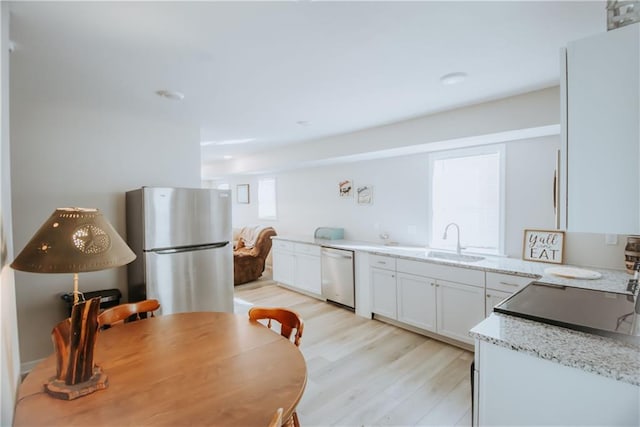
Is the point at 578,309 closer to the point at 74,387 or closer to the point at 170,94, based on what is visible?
the point at 74,387

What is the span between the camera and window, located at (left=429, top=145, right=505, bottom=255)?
3291 millimetres

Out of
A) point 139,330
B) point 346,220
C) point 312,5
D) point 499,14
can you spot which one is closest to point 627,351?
point 499,14

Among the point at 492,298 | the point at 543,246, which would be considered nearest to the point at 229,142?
the point at 492,298

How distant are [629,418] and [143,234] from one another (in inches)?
126

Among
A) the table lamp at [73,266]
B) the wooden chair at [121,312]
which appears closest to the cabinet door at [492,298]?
the wooden chair at [121,312]

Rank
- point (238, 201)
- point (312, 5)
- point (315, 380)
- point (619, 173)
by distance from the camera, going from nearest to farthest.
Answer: point (619, 173), point (312, 5), point (315, 380), point (238, 201)

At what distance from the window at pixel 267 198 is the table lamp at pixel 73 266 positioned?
509 cm

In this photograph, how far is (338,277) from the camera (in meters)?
4.09

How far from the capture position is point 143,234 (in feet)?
9.12

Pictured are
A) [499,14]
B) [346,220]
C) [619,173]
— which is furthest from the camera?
Result: [346,220]

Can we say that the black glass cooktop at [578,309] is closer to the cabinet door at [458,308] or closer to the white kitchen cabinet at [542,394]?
the white kitchen cabinet at [542,394]

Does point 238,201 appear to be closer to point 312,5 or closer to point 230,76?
→ point 230,76

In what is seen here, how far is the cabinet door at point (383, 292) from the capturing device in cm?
346

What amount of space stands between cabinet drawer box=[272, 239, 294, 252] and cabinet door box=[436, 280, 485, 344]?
2.46 metres
